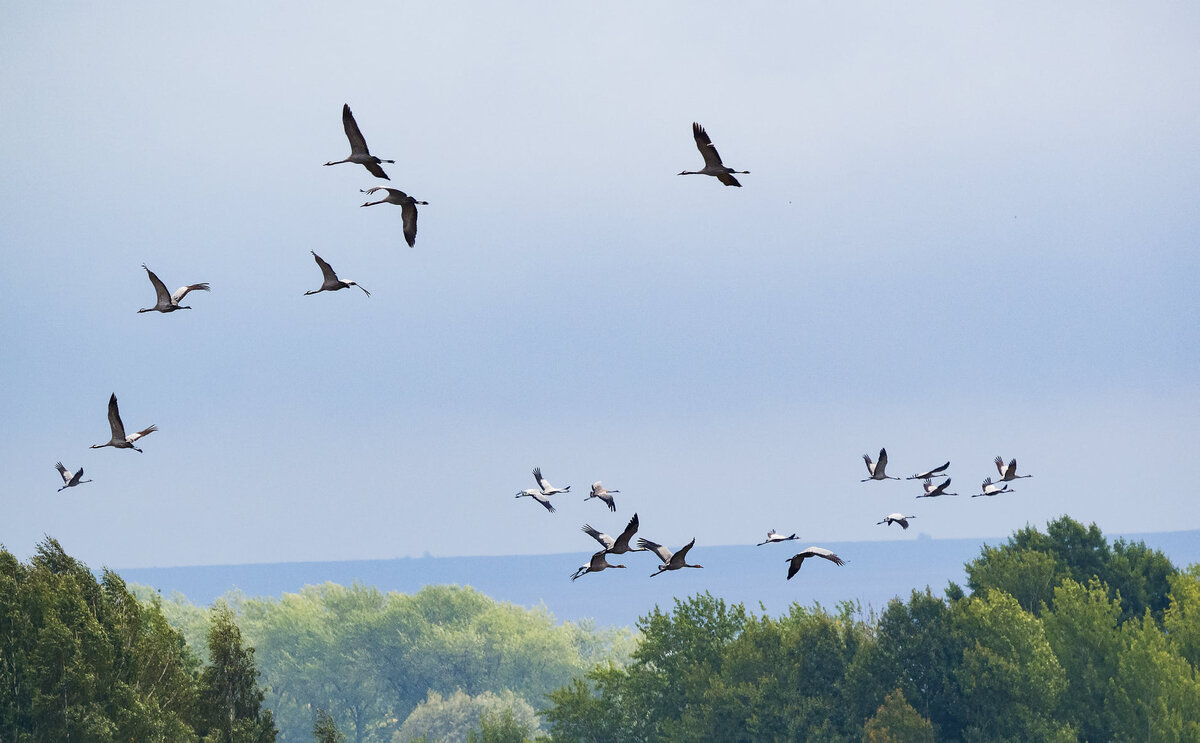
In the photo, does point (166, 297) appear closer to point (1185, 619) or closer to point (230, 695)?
point (230, 695)

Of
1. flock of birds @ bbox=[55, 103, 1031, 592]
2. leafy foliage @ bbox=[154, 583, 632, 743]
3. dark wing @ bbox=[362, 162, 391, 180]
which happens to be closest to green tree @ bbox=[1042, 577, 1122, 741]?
flock of birds @ bbox=[55, 103, 1031, 592]

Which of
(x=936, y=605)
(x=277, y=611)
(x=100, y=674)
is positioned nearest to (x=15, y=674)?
(x=100, y=674)

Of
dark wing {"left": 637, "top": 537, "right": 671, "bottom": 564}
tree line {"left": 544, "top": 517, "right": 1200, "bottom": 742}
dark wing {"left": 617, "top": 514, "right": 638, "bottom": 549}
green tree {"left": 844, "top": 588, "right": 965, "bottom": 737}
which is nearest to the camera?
dark wing {"left": 617, "top": 514, "right": 638, "bottom": 549}

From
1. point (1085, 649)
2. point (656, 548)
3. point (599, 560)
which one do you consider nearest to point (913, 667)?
point (1085, 649)

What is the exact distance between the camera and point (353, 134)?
111 ft

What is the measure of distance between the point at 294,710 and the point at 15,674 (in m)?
126

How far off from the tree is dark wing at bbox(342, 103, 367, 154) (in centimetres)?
2628

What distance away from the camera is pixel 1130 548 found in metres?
85.6

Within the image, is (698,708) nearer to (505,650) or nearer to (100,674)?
(100,674)

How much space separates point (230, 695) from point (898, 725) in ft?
105

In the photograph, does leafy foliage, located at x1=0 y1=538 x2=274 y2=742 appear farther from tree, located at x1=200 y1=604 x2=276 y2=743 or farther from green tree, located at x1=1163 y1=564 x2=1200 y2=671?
green tree, located at x1=1163 y1=564 x2=1200 y2=671

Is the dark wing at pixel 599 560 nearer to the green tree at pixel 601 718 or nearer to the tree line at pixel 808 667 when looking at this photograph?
the tree line at pixel 808 667

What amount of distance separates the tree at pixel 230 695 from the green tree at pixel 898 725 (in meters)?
29.4

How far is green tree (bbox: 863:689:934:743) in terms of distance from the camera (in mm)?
68625
